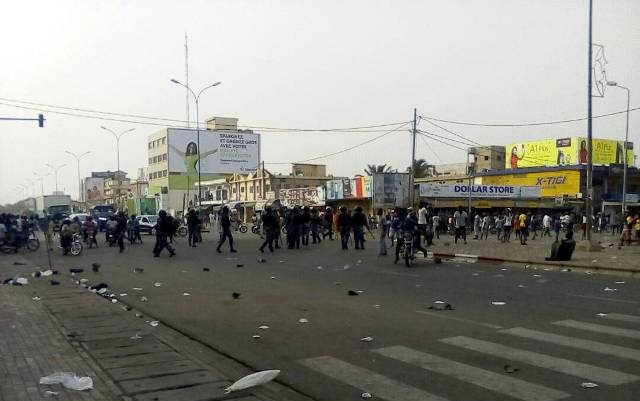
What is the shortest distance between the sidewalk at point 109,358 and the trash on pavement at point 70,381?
0.07m

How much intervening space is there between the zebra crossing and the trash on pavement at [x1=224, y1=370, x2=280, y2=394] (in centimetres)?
53

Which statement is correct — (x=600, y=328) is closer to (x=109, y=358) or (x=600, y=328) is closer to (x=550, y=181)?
(x=109, y=358)

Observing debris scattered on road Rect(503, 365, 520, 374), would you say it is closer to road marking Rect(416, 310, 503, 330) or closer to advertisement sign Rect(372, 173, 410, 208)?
road marking Rect(416, 310, 503, 330)

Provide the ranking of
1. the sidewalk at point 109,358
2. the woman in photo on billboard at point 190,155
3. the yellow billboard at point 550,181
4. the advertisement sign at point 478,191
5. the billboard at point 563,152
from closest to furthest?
the sidewalk at point 109,358 < the advertisement sign at point 478,191 < the yellow billboard at point 550,181 < the billboard at point 563,152 < the woman in photo on billboard at point 190,155

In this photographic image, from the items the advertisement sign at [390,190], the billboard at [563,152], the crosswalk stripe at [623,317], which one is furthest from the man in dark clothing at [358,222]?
the billboard at [563,152]

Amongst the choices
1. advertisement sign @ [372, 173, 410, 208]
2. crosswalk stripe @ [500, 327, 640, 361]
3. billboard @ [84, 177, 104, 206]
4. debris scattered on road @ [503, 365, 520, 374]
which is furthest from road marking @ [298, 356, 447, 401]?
billboard @ [84, 177, 104, 206]

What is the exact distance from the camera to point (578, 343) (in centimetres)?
699

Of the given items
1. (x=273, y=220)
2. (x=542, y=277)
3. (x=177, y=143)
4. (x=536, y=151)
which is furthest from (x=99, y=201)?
(x=542, y=277)

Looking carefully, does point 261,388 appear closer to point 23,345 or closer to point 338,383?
point 338,383

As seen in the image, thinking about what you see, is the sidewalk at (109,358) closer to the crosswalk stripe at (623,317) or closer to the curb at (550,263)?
the crosswalk stripe at (623,317)

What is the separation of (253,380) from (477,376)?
2199mm

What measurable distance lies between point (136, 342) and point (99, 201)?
144m

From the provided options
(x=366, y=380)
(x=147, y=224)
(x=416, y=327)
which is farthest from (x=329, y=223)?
(x=366, y=380)

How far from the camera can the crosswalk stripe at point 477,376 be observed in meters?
5.12
